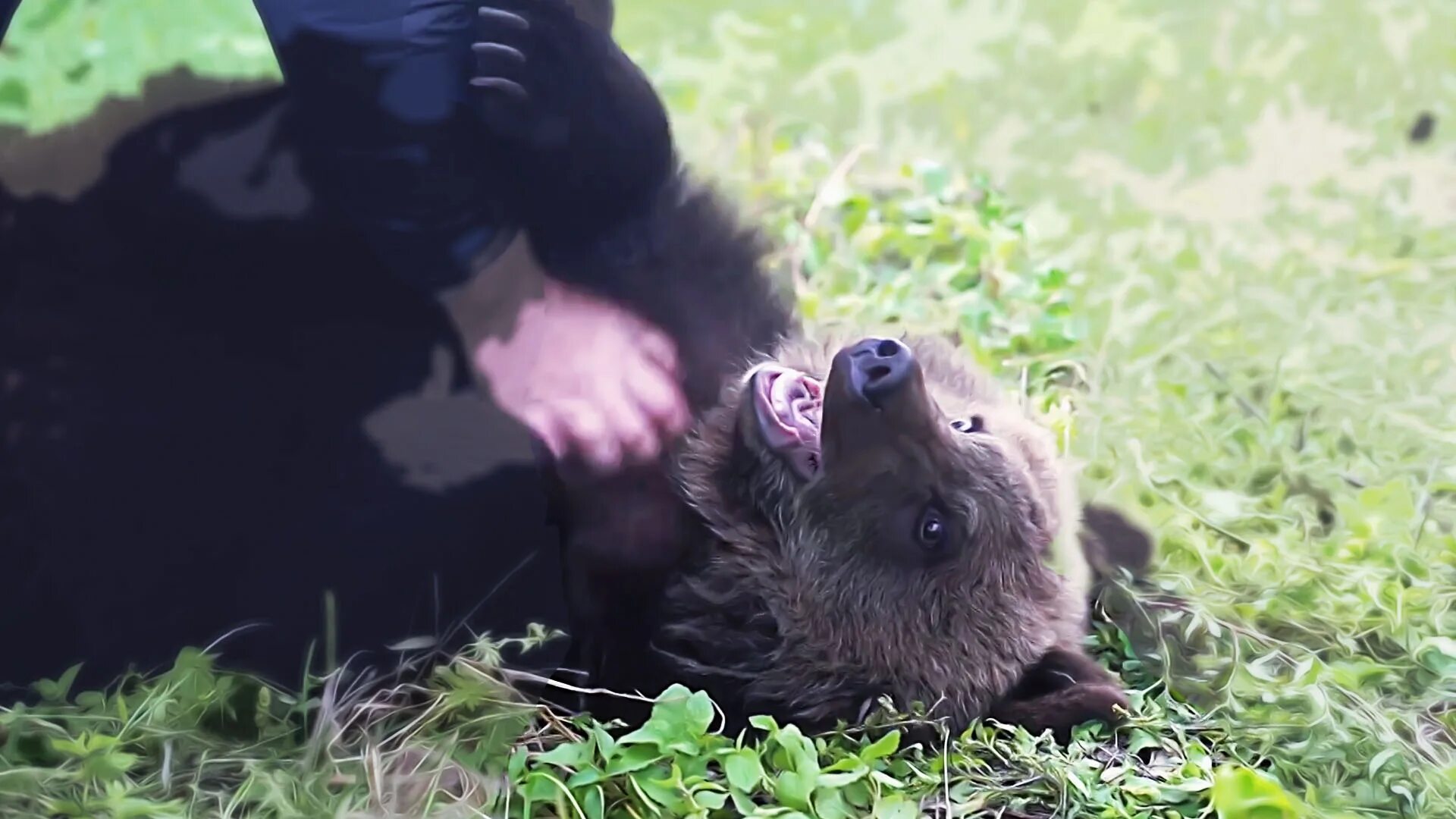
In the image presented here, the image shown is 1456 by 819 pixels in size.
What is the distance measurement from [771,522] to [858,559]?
20 centimetres

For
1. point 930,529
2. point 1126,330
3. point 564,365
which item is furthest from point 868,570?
point 1126,330

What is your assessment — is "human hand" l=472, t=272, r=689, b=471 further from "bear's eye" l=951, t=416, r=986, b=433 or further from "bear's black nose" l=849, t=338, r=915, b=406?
"bear's eye" l=951, t=416, r=986, b=433

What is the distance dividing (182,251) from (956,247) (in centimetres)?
275

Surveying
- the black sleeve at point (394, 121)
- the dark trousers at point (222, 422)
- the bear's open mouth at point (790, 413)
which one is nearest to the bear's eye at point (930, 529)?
the bear's open mouth at point (790, 413)

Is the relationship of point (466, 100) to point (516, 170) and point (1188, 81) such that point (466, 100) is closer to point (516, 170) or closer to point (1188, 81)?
point (516, 170)

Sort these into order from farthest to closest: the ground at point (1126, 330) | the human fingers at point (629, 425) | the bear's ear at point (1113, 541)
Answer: the bear's ear at point (1113, 541)
the human fingers at point (629, 425)
the ground at point (1126, 330)

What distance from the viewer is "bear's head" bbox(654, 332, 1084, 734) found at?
2.81 meters

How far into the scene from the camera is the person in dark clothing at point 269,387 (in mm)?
2609

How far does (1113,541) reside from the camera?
341cm

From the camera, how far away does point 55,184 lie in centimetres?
266

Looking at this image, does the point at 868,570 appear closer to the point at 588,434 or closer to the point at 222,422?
the point at 588,434

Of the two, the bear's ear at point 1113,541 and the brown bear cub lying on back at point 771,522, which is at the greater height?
the brown bear cub lying on back at point 771,522

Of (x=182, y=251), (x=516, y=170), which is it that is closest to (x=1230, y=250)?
(x=516, y=170)

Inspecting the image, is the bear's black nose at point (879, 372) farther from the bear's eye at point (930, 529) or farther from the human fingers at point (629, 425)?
the human fingers at point (629, 425)
